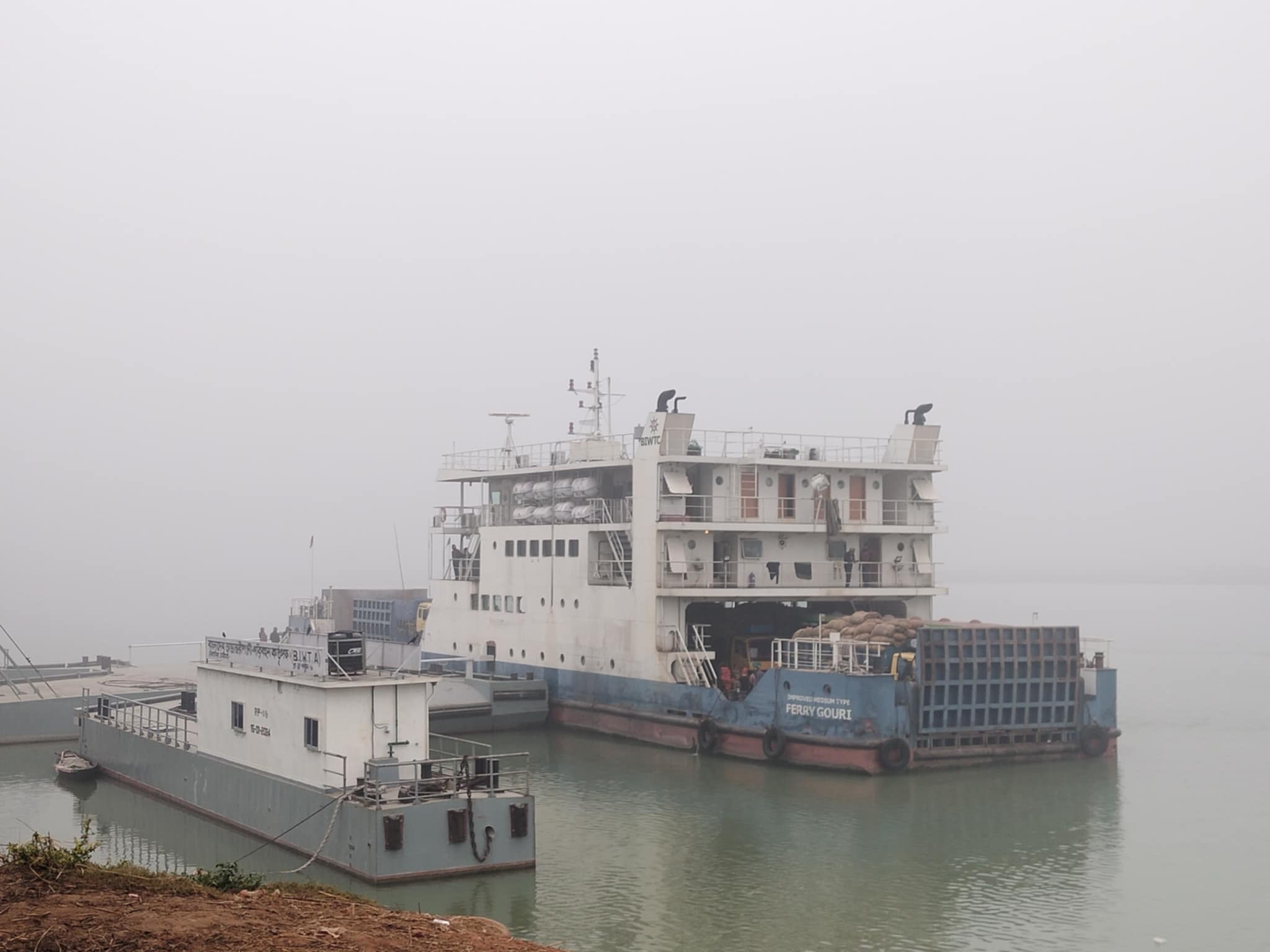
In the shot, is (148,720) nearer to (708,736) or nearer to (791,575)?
(708,736)

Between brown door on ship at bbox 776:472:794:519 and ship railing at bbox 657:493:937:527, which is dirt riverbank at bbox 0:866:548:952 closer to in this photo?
ship railing at bbox 657:493:937:527

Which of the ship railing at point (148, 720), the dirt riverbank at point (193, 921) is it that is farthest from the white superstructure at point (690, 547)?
the dirt riverbank at point (193, 921)

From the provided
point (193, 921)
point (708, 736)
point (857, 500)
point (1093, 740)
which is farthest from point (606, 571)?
point (193, 921)

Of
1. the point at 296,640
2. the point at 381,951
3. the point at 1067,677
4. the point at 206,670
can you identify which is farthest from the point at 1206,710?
the point at 381,951

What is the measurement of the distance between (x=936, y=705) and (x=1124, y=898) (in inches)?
341

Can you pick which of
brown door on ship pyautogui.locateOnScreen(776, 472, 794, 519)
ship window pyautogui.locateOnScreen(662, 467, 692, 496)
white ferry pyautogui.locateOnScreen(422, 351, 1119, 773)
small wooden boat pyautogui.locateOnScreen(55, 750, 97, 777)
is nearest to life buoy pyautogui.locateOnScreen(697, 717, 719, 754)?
white ferry pyautogui.locateOnScreen(422, 351, 1119, 773)

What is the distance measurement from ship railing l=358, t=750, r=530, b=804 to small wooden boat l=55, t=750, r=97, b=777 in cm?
1072

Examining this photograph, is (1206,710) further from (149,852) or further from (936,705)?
(149,852)

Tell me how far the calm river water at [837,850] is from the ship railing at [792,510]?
5771 mm

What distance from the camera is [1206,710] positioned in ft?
135

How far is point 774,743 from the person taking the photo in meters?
27.7

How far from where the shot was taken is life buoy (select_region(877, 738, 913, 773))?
85.8 feet

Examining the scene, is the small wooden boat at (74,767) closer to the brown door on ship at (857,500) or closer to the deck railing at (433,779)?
the deck railing at (433,779)

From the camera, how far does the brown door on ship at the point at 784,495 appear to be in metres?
32.7
